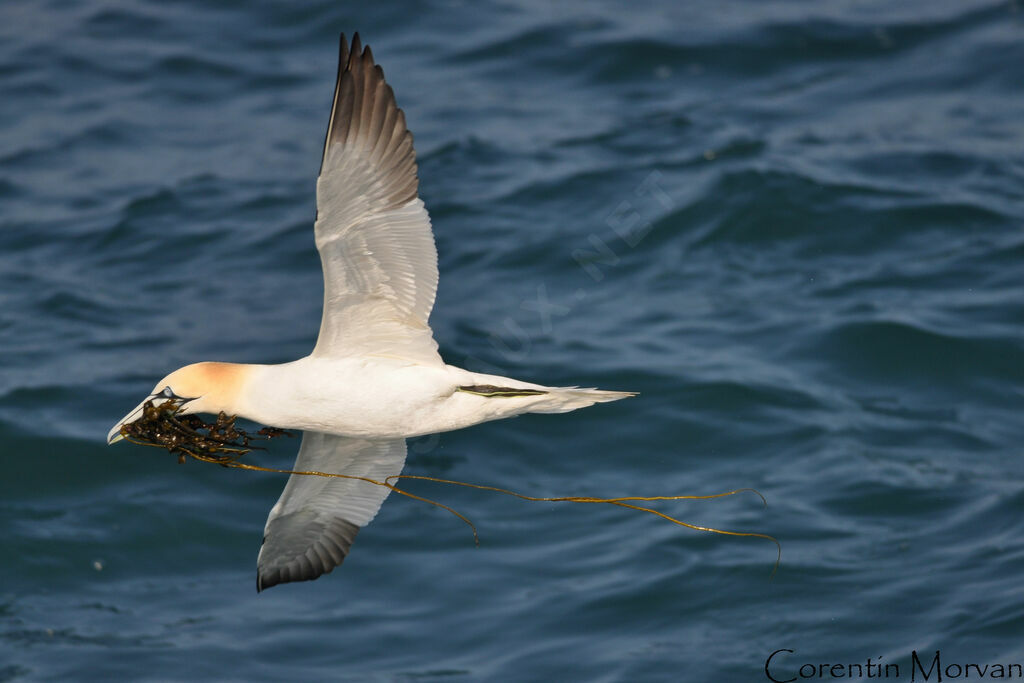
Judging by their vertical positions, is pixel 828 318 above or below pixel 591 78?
below

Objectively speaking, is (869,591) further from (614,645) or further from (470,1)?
(470,1)

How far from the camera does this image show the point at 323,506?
31.4 ft

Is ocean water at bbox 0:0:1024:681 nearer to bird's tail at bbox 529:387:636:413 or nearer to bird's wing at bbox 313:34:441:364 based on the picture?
bird's tail at bbox 529:387:636:413

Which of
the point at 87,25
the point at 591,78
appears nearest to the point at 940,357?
the point at 591,78

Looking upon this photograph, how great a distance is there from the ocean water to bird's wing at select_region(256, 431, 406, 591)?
3037 mm

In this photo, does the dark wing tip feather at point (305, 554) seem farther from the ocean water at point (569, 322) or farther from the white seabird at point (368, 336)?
the ocean water at point (569, 322)

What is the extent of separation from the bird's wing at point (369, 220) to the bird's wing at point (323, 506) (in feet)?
4.09

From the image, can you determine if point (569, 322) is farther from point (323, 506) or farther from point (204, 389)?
point (204, 389)

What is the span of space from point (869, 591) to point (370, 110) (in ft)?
24.0

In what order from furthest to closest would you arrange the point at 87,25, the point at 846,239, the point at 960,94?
the point at 87,25
the point at 960,94
the point at 846,239

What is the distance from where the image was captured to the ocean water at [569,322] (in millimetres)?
12695

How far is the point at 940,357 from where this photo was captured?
15.1 m

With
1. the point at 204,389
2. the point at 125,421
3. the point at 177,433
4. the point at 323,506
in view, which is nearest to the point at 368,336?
the point at 204,389

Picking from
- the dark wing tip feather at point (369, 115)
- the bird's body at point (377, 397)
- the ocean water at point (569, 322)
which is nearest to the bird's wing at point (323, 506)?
the bird's body at point (377, 397)
